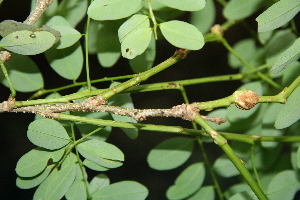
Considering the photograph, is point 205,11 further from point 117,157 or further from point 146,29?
point 117,157

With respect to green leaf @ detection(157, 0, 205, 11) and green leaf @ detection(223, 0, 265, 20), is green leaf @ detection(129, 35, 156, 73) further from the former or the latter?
green leaf @ detection(223, 0, 265, 20)

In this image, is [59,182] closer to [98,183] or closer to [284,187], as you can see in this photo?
[98,183]

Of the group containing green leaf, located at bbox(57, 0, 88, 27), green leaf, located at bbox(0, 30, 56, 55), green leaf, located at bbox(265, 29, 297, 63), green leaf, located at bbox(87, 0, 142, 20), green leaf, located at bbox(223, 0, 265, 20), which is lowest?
green leaf, located at bbox(0, 30, 56, 55)

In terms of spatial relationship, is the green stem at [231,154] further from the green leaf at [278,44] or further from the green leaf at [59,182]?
the green leaf at [278,44]

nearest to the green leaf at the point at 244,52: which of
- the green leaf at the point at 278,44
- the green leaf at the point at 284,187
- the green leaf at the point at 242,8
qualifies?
the green leaf at the point at 278,44

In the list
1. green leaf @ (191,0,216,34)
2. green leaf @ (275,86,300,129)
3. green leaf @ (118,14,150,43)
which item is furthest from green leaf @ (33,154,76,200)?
green leaf @ (191,0,216,34)

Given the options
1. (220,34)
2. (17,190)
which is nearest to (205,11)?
(220,34)
